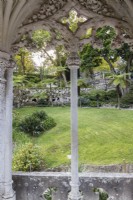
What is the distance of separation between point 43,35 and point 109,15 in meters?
8.35

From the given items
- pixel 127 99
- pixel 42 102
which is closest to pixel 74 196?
pixel 42 102

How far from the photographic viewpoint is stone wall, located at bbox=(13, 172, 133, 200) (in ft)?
8.70

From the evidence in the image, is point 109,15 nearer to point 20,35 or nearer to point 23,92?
point 20,35

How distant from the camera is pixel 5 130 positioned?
8.46 feet

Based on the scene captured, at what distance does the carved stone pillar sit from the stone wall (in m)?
0.21

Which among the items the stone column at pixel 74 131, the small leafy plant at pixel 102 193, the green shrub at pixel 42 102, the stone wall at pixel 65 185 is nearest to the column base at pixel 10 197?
the stone wall at pixel 65 185

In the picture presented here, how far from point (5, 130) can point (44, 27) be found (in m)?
1.25

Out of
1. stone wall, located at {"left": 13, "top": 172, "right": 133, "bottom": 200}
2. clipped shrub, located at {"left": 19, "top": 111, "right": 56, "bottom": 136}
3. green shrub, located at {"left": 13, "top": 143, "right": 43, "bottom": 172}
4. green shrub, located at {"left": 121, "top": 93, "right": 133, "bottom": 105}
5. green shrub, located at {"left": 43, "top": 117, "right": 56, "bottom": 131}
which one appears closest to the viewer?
stone wall, located at {"left": 13, "top": 172, "right": 133, "bottom": 200}

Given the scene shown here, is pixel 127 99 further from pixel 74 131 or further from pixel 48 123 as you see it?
pixel 74 131

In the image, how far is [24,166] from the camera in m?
5.11

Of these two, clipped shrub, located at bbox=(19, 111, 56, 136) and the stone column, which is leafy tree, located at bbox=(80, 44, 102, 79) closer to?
clipped shrub, located at bbox=(19, 111, 56, 136)

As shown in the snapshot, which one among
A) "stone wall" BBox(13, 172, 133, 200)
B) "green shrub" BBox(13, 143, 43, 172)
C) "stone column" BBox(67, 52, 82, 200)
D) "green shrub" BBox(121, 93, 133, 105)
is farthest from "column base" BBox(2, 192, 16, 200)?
"green shrub" BBox(121, 93, 133, 105)

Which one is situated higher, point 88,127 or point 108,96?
point 108,96

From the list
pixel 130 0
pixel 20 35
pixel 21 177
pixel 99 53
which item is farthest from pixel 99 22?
pixel 99 53
